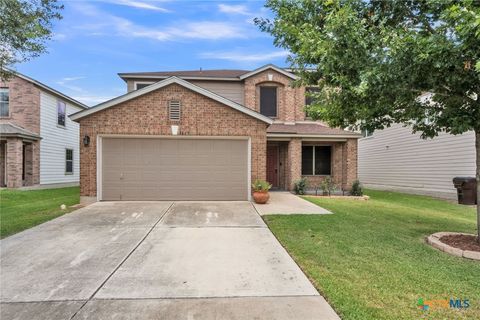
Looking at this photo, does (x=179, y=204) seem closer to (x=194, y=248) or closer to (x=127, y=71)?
(x=194, y=248)

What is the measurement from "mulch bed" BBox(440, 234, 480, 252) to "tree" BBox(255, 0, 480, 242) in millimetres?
1059

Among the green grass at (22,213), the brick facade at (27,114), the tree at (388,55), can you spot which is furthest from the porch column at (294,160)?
the brick facade at (27,114)

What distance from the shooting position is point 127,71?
1566 centimetres

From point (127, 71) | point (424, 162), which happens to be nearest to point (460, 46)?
point (424, 162)

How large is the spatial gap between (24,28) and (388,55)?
399 inches

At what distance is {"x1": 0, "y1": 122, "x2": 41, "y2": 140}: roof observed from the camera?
15227 mm

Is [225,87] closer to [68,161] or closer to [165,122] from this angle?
[165,122]

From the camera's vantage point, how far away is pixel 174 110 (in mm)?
10977

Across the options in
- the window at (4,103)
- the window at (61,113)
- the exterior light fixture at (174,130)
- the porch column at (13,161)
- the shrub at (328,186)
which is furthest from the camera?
the window at (61,113)

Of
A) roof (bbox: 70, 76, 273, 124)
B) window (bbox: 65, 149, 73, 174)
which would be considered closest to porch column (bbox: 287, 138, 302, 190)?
roof (bbox: 70, 76, 273, 124)

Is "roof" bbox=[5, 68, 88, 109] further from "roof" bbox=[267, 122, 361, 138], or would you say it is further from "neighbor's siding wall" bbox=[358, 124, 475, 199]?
"neighbor's siding wall" bbox=[358, 124, 475, 199]

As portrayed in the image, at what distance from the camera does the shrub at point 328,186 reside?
13527 mm

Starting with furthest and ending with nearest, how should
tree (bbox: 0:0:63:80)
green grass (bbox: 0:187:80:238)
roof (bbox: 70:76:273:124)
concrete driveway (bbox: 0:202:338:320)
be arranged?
1. roof (bbox: 70:76:273:124)
2. tree (bbox: 0:0:63:80)
3. green grass (bbox: 0:187:80:238)
4. concrete driveway (bbox: 0:202:338:320)

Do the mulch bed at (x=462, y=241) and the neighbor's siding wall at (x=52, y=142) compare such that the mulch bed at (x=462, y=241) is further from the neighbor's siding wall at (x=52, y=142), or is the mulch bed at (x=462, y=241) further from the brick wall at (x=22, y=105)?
the brick wall at (x=22, y=105)
